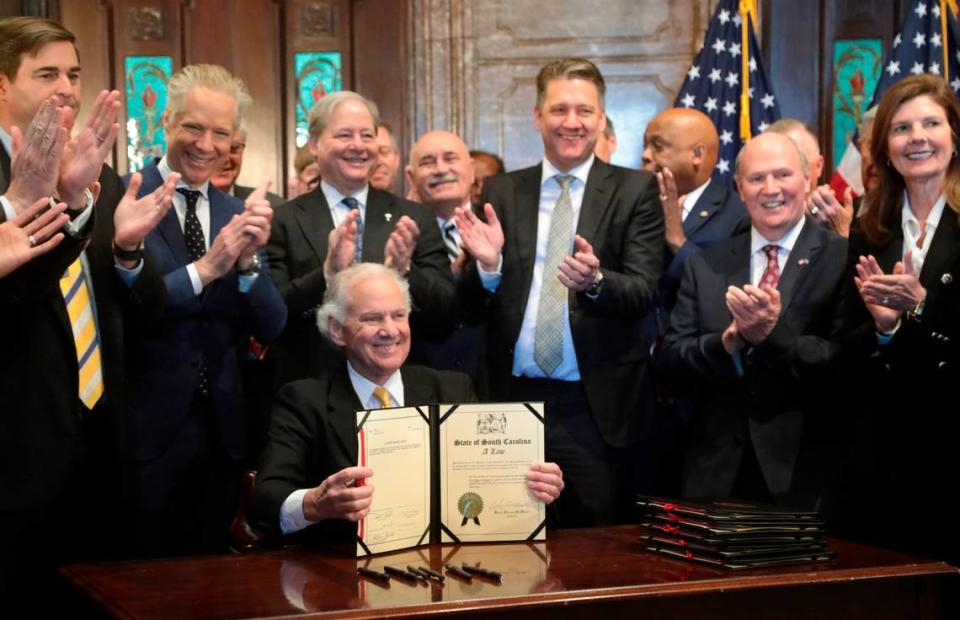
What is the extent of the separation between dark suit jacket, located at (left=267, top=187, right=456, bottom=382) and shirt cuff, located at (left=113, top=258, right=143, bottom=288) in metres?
0.65

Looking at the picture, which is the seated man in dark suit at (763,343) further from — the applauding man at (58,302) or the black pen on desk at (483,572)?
the applauding man at (58,302)

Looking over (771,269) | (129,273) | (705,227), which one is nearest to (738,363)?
Answer: (771,269)

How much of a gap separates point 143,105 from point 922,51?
4.15 m

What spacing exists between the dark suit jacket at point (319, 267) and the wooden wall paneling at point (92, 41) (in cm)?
281

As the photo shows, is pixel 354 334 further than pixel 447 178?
No

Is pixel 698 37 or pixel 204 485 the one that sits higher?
pixel 698 37

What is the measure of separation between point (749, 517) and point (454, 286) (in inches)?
65.8

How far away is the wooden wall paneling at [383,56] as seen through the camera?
6.78 metres

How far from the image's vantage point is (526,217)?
4.27 metres

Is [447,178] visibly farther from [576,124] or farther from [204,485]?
[204,485]

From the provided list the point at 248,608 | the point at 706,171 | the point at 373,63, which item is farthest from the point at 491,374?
the point at 373,63

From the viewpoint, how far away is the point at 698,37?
6.65 m

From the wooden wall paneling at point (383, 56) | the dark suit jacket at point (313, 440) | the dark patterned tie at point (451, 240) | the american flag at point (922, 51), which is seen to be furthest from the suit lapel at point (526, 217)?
the wooden wall paneling at point (383, 56)

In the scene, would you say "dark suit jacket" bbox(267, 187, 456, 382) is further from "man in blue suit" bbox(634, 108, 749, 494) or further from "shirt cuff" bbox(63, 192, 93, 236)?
"shirt cuff" bbox(63, 192, 93, 236)
